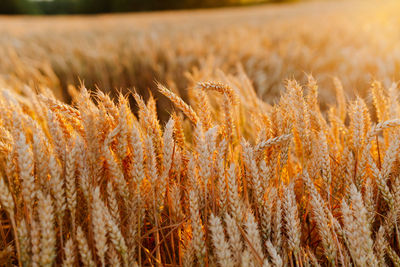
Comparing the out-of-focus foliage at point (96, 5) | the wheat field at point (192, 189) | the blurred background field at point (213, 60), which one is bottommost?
the wheat field at point (192, 189)

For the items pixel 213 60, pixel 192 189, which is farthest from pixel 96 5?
pixel 192 189

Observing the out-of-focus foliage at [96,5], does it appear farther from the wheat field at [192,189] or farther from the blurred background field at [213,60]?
the wheat field at [192,189]

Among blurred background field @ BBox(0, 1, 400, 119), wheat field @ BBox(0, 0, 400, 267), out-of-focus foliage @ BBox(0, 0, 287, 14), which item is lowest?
wheat field @ BBox(0, 0, 400, 267)

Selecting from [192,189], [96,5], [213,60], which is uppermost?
[96,5]

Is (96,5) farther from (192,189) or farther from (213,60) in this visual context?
(192,189)

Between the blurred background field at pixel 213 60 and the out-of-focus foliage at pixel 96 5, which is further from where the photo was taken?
the out-of-focus foliage at pixel 96 5

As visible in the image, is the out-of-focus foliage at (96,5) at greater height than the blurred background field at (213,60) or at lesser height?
greater

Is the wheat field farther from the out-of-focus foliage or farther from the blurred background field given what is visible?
the out-of-focus foliage

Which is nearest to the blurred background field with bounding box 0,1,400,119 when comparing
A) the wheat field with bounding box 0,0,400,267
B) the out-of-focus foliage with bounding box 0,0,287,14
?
the wheat field with bounding box 0,0,400,267

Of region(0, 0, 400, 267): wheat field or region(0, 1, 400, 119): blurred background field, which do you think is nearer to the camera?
region(0, 0, 400, 267): wheat field

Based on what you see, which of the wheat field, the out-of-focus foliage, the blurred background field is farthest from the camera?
the out-of-focus foliage

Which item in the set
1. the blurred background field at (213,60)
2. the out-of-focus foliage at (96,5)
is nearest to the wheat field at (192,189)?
the blurred background field at (213,60)

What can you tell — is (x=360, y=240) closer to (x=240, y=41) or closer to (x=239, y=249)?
(x=239, y=249)
